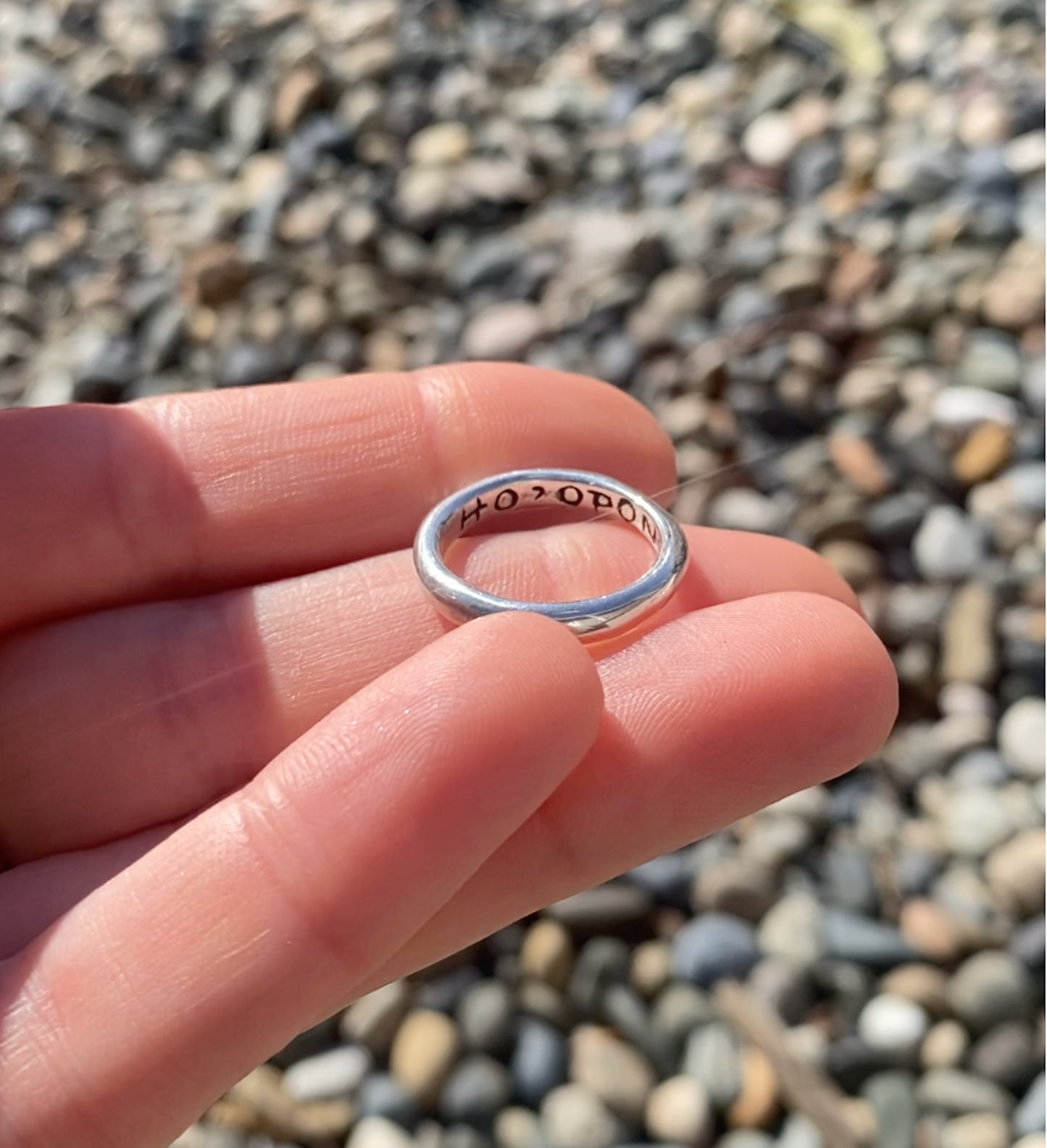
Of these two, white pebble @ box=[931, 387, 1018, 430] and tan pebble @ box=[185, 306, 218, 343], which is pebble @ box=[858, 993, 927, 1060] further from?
tan pebble @ box=[185, 306, 218, 343]

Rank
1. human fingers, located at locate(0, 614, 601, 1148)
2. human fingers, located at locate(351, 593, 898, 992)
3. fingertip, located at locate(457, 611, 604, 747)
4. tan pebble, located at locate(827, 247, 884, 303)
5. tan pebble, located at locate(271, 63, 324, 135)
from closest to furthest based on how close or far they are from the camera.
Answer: human fingers, located at locate(0, 614, 601, 1148)
fingertip, located at locate(457, 611, 604, 747)
human fingers, located at locate(351, 593, 898, 992)
tan pebble, located at locate(827, 247, 884, 303)
tan pebble, located at locate(271, 63, 324, 135)

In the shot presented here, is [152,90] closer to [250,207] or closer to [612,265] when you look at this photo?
[250,207]

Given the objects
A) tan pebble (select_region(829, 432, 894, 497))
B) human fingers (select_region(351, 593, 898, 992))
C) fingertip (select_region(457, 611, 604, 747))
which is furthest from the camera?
tan pebble (select_region(829, 432, 894, 497))

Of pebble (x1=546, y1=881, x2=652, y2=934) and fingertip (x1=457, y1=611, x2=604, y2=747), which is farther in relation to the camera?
pebble (x1=546, y1=881, x2=652, y2=934)

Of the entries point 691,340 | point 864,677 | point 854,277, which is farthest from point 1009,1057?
point 854,277

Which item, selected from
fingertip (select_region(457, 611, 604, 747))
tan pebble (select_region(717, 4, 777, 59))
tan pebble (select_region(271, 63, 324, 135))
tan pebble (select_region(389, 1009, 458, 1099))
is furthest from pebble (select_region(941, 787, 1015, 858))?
tan pebble (select_region(271, 63, 324, 135))

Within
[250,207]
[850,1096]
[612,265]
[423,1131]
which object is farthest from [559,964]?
[250,207]

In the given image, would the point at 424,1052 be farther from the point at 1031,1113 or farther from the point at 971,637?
the point at 971,637
